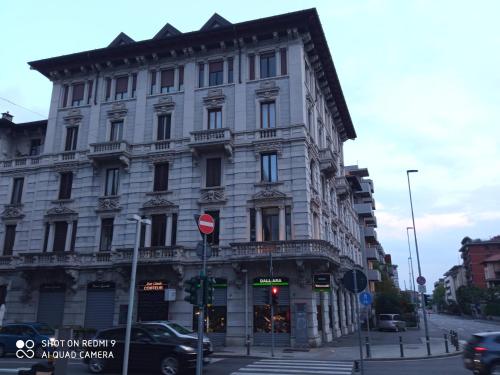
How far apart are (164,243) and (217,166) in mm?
6469

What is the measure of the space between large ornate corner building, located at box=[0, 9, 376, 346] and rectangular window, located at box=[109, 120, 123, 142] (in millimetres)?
94

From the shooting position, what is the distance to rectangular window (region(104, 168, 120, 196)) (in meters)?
31.6

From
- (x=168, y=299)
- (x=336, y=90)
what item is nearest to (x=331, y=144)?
(x=336, y=90)

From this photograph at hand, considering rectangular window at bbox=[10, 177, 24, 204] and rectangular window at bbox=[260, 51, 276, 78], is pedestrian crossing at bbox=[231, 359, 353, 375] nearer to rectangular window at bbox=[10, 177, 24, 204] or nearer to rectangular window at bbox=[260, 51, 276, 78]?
rectangular window at bbox=[260, 51, 276, 78]

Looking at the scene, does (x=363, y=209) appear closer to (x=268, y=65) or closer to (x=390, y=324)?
(x=390, y=324)

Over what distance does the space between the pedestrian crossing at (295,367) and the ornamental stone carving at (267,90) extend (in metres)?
17.9

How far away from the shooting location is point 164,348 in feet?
50.5

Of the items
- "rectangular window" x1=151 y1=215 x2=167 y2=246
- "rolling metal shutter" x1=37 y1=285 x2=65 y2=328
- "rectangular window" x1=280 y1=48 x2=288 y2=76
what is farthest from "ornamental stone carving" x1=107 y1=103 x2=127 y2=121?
"rolling metal shutter" x1=37 y1=285 x2=65 y2=328

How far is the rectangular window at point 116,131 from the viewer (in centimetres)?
3288

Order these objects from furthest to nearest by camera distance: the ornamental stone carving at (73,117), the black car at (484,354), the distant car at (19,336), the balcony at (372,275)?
the balcony at (372,275) → the ornamental stone carving at (73,117) → the distant car at (19,336) → the black car at (484,354)

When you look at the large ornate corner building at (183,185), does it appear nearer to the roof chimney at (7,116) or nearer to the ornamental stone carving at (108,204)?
the ornamental stone carving at (108,204)

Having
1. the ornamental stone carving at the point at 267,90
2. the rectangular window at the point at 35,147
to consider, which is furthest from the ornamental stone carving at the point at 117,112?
the ornamental stone carving at the point at 267,90

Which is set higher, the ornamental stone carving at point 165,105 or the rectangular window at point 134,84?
the rectangular window at point 134,84

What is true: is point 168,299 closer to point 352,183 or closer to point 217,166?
point 217,166
